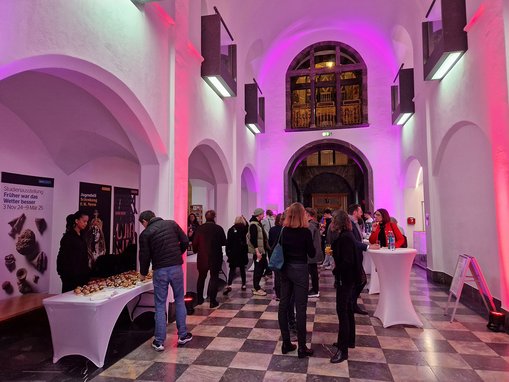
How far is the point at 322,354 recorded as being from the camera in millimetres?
3471

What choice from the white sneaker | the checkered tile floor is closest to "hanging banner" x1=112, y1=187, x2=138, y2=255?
the white sneaker

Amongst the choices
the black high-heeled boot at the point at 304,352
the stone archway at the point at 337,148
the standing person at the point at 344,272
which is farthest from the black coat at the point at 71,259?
the stone archway at the point at 337,148

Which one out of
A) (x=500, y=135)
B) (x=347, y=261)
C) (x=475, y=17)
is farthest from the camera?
(x=475, y=17)

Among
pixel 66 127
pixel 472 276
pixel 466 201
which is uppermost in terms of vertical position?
pixel 66 127

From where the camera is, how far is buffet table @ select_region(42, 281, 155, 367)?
10.5ft

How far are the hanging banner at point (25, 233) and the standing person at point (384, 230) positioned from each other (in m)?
5.15

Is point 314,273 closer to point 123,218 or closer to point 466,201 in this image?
point 466,201

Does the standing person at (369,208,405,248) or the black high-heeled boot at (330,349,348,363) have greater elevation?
the standing person at (369,208,405,248)

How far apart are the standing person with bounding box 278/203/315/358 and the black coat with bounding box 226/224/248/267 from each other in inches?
110

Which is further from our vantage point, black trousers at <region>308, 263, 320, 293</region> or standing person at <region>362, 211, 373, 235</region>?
standing person at <region>362, 211, 373, 235</region>

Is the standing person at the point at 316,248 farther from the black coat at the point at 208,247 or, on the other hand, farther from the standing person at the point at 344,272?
the standing person at the point at 344,272

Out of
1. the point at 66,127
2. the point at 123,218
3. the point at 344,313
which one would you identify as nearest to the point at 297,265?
the point at 344,313

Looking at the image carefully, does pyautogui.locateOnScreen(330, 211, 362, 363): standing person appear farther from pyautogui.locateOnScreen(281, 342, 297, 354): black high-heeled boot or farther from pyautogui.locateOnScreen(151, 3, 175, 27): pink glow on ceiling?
pyautogui.locateOnScreen(151, 3, 175, 27): pink glow on ceiling

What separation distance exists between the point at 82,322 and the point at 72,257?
94 cm
